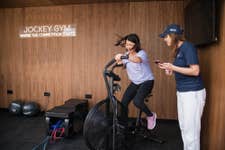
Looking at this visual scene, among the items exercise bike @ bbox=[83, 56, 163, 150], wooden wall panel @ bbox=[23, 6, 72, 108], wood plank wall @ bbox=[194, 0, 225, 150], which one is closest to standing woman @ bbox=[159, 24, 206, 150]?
wood plank wall @ bbox=[194, 0, 225, 150]

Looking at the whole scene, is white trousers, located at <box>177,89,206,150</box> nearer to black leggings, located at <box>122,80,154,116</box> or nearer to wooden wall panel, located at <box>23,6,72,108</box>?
black leggings, located at <box>122,80,154,116</box>

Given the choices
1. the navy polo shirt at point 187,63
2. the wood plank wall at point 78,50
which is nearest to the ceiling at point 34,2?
the wood plank wall at point 78,50

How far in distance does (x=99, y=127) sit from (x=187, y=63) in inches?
46.3

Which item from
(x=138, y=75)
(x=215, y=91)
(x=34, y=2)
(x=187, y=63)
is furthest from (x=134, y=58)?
(x=34, y=2)

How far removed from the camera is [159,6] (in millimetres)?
3711

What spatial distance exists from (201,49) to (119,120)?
60.2 inches

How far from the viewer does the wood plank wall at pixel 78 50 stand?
148 inches

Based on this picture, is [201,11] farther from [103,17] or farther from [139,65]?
[103,17]

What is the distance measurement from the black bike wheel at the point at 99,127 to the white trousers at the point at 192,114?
0.79 metres

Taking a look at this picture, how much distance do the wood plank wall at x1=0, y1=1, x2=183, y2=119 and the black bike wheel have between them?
180 centimetres

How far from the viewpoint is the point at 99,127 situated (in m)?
2.10

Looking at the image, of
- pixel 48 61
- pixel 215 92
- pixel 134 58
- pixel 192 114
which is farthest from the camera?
pixel 48 61

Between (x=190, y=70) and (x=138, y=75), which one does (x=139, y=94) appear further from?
(x=190, y=70)

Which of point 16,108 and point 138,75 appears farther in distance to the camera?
point 16,108
